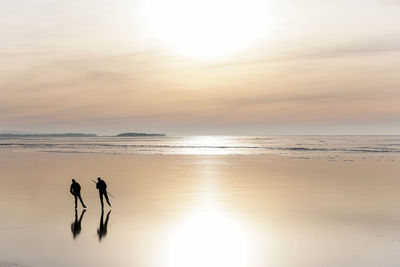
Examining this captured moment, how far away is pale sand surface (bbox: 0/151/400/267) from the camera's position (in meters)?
11.6

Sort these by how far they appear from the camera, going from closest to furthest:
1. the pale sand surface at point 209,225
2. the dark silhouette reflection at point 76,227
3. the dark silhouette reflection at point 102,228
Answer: the pale sand surface at point 209,225 < the dark silhouette reflection at point 102,228 < the dark silhouette reflection at point 76,227

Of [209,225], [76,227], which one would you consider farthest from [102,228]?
[209,225]

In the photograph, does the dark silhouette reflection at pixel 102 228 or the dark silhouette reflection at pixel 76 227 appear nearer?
the dark silhouette reflection at pixel 102 228

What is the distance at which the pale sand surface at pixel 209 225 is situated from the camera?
1165 centimetres

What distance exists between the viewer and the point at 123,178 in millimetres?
30125

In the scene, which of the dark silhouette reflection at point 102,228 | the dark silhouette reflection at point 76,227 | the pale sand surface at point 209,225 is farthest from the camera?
the dark silhouette reflection at point 76,227

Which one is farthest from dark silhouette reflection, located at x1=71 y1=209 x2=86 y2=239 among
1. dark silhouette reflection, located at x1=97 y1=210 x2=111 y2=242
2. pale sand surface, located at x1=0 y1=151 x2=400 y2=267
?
dark silhouette reflection, located at x1=97 y1=210 x2=111 y2=242

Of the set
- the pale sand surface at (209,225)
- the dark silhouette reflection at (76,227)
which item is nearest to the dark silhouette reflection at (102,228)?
the pale sand surface at (209,225)

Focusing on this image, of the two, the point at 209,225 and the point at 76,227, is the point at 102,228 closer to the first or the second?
the point at 76,227

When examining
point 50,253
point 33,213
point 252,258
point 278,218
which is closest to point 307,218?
point 278,218

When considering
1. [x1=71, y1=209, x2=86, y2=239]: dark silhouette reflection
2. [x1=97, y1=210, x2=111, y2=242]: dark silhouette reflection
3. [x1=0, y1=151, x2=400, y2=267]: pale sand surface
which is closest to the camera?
[x1=0, y1=151, x2=400, y2=267]: pale sand surface

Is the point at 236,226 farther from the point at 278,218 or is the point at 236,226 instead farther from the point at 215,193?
the point at 215,193

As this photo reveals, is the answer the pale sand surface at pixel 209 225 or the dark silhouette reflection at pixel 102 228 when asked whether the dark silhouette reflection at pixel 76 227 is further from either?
the dark silhouette reflection at pixel 102 228

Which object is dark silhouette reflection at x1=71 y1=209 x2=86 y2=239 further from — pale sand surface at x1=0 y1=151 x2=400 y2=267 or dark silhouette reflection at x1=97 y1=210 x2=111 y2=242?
dark silhouette reflection at x1=97 y1=210 x2=111 y2=242
